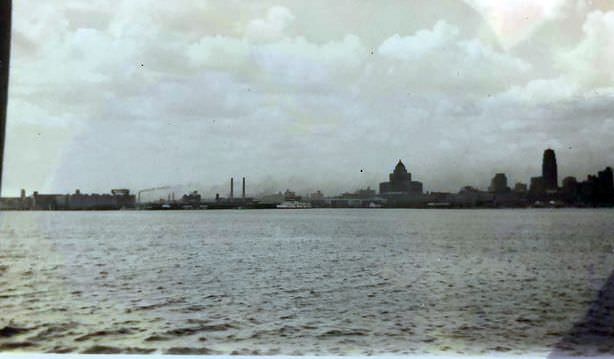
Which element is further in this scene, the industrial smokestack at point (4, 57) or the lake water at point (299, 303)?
the lake water at point (299, 303)

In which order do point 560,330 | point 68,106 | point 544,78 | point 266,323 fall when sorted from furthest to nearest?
point 68,106 → point 544,78 → point 266,323 → point 560,330

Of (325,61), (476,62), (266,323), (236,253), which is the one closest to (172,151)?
(236,253)

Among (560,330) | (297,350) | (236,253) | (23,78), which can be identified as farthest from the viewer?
(236,253)

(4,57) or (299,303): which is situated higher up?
(4,57)

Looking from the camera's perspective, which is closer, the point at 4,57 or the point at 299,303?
the point at 4,57

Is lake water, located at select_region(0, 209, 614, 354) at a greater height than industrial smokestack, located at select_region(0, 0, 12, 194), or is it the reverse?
industrial smokestack, located at select_region(0, 0, 12, 194)

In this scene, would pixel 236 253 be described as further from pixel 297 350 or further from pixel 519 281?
pixel 297 350

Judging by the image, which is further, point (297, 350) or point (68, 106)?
point (68, 106)

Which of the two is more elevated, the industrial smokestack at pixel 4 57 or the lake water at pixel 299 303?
the industrial smokestack at pixel 4 57

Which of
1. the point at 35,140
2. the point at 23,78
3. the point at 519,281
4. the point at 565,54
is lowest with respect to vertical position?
the point at 519,281

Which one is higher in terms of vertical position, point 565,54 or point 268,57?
point 268,57

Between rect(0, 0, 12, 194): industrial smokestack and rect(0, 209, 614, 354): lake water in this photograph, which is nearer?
rect(0, 0, 12, 194): industrial smokestack
